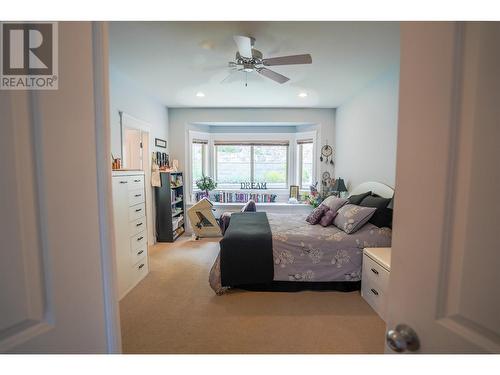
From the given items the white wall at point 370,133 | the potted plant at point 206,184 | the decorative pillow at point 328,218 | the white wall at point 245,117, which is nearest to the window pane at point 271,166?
the white wall at point 245,117

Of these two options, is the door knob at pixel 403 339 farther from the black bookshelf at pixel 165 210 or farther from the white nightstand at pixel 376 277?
the black bookshelf at pixel 165 210

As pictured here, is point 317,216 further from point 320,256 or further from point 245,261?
point 245,261

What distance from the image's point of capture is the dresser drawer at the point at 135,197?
2.65 m

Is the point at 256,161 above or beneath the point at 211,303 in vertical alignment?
above

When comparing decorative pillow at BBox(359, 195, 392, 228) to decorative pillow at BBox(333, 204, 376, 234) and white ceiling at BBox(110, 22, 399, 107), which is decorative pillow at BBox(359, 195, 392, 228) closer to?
decorative pillow at BBox(333, 204, 376, 234)

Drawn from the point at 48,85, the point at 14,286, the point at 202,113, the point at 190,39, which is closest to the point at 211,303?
→ the point at 14,286

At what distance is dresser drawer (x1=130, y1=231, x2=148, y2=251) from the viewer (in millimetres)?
2689

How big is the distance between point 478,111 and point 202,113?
15.8 ft

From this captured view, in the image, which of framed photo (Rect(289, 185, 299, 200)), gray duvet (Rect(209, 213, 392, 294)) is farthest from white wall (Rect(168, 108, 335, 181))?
gray duvet (Rect(209, 213, 392, 294))

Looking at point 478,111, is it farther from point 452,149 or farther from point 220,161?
point 220,161

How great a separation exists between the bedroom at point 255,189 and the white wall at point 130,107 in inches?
1.2

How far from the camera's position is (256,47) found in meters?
2.38

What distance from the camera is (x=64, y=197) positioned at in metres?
0.58

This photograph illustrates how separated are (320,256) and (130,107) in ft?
10.8
